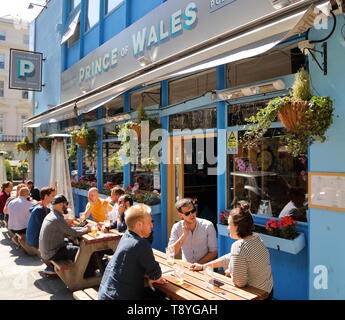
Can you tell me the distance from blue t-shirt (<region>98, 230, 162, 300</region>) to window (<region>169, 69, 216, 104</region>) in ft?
11.5

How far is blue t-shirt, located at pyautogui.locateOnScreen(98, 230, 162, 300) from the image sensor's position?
2.81 m

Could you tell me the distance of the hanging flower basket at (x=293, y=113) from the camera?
3336mm

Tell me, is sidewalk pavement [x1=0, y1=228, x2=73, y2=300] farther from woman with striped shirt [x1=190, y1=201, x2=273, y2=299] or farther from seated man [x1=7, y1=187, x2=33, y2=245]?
woman with striped shirt [x1=190, y1=201, x2=273, y2=299]

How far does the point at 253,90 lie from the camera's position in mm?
4426

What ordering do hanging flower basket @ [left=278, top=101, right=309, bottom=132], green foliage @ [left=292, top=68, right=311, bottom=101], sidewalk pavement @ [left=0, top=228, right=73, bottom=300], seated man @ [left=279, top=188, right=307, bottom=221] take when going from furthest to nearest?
sidewalk pavement @ [left=0, top=228, right=73, bottom=300] < seated man @ [left=279, top=188, right=307, bottom=221] < green foliage @ [left=292, top=68, right=311, bottom=101] < hanging flower basket @ [left=278, top=101, right=309, bottom=132]

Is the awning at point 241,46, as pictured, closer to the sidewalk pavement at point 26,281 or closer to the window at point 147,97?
the window at point 147,97

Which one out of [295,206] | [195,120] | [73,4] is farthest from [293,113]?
[73,4]

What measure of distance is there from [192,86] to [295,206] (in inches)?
117

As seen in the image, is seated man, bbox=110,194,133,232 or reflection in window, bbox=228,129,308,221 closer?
reflection in window, bbox=228,129,308,221

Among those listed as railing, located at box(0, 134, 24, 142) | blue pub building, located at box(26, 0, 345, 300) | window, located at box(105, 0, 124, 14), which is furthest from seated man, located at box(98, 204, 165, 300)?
railing, located at box(0, 134, 24, 142)

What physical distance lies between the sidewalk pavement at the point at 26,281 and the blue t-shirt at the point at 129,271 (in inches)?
91.6

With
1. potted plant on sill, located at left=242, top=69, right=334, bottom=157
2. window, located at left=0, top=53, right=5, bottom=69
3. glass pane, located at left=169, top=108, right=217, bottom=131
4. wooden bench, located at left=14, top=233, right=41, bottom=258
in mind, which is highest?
window, located at left=0, top=53, right=5, bottom=69

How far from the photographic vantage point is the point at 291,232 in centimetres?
401

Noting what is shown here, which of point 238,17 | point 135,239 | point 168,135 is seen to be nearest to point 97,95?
point 168,135
